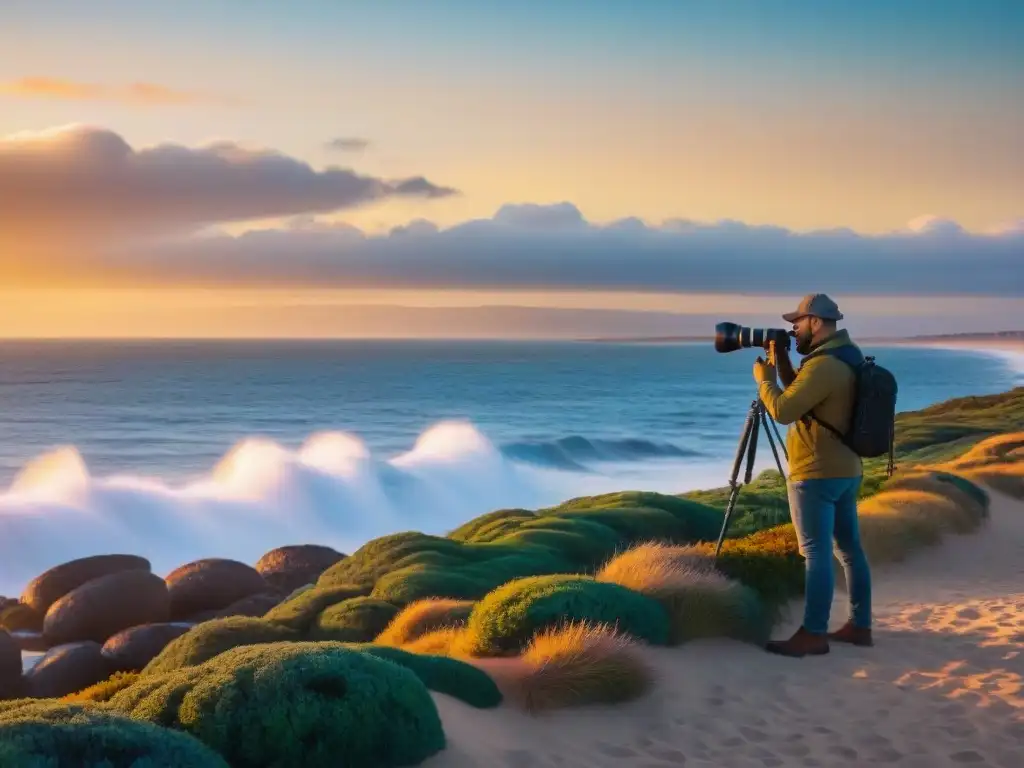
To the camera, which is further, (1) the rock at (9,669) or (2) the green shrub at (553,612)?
(1) the rock at (9,669)

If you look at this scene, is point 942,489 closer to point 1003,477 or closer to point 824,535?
point 1003,477

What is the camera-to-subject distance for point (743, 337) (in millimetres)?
8250

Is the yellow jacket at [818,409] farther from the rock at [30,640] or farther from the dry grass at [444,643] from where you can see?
the rock at [30,640]

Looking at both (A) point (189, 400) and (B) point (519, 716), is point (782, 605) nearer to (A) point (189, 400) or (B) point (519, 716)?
(B) point (519, 716)

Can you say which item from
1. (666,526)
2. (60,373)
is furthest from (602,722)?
(60,373)

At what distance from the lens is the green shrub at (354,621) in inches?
413

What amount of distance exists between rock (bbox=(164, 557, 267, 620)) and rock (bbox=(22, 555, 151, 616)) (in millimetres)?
1393

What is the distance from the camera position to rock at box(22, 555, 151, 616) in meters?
19.0

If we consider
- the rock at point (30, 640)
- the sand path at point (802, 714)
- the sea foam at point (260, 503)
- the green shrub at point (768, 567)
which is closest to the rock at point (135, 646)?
the rock at point (30, 640)

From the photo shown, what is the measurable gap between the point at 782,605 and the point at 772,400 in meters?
3.47

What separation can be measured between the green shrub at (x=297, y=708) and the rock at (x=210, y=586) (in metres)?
12.7

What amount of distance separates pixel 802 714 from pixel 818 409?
7.56 feet

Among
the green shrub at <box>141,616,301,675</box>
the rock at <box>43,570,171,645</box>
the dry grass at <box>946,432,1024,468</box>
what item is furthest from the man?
the dry grass at <box>946,432,1024,468</box>

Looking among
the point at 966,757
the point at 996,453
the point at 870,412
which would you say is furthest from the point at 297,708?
the point at 996,453
